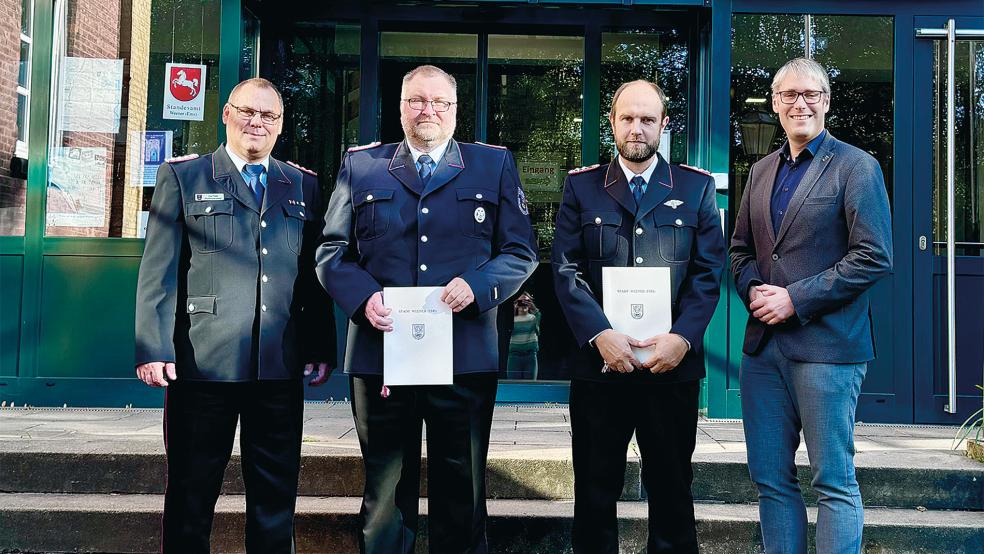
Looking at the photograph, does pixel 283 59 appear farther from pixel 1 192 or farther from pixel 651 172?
pixel 651 172

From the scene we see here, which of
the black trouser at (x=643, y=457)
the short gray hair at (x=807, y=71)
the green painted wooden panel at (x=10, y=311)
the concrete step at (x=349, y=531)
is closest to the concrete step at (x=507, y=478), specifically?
the concrete step at (x=349, y=531)

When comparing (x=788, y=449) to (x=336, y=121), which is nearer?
(x=788, y=449)

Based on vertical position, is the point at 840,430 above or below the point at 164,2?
below

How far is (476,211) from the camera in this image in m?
3.13

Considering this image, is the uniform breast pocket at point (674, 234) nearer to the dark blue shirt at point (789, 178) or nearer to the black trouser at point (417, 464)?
the dark blue shirt at point (789, 178)

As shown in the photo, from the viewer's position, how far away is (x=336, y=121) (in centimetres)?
615

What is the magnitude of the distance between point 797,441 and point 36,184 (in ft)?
17.6

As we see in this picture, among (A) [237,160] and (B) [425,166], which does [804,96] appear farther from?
(A) [237,160]

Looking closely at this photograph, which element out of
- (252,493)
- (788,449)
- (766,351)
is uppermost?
(766,351)

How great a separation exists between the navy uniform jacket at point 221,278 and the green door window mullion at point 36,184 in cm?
335

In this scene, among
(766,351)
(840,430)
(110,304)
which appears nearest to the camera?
(840,430)

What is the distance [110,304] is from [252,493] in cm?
339

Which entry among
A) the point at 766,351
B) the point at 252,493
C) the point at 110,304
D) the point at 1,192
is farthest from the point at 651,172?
the point at 1,192

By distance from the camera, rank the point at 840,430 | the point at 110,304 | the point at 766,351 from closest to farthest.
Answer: the point at 840,430, the point at 766,351, the point at 110,304
